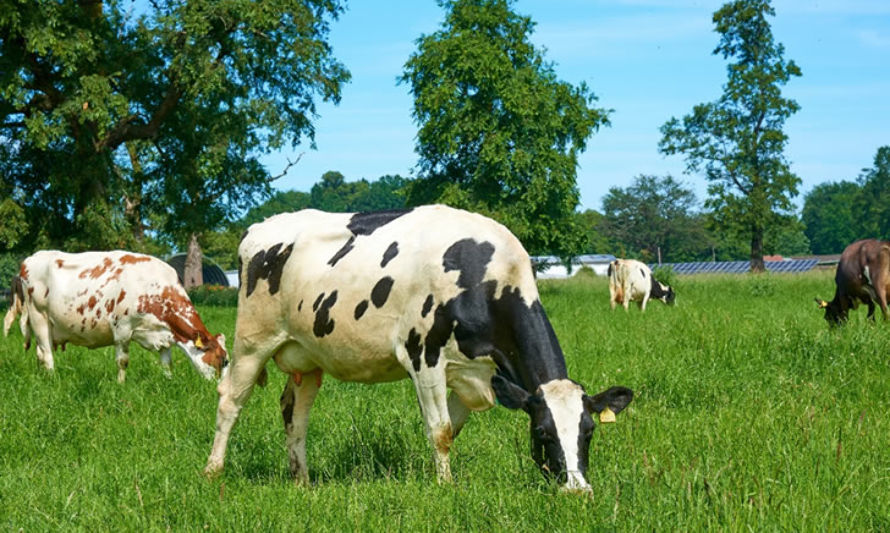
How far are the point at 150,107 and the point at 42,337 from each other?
18.7 m

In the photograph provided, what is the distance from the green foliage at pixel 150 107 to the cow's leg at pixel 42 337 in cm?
1372

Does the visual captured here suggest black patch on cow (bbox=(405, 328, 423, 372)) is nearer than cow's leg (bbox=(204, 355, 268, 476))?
Yes

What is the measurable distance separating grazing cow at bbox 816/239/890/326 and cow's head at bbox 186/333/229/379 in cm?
933

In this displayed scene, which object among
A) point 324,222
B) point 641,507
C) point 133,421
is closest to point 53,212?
point 133,421

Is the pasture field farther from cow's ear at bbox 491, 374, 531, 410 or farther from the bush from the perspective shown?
the bush

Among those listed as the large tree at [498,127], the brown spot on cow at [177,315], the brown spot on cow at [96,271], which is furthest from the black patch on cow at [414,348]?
the large tree at [498,127]

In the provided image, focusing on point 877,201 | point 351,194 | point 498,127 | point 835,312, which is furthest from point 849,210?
point 835,312

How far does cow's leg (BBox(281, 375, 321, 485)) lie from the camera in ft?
21.1

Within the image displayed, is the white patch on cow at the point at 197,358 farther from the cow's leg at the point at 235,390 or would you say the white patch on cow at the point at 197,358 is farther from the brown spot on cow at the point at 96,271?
the cow's leg at the point at 235,390

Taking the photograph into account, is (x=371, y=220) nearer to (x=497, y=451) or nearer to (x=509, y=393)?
(x=497, y=451)

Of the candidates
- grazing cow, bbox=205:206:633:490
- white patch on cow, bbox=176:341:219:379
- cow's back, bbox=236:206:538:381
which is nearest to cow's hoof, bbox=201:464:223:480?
grazing cow, bbox=205:206:633:490

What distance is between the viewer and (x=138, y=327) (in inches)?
487

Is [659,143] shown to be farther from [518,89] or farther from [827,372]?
[827,372]

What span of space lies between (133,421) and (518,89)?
108ft
